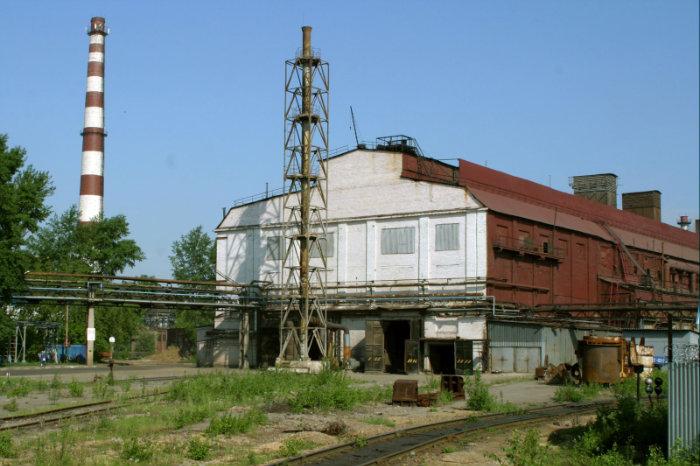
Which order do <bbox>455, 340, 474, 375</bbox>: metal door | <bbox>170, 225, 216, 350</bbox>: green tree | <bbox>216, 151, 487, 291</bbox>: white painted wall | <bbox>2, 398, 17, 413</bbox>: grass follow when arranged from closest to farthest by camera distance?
<bbox>2, 398, 17, 413</bbox>: grass < <bbox>455, 340, 474, 375</bbox>: metal door < <bbox>216, 151, 487, 291</bbox>: white painted wall < <bbox>170, 225, 216, 350</bbox>: green tree

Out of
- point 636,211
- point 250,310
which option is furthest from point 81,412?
point 636,211

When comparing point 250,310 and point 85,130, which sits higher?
point 85,130

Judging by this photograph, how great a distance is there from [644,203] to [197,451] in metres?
61.0

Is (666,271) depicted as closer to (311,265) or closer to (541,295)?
(541,295)

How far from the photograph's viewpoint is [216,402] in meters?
22.8

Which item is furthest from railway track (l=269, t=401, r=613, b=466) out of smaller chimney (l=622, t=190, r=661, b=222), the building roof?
smaller chimney (l=622, t=190, r=661, b=222)

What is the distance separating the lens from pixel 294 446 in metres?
15.5

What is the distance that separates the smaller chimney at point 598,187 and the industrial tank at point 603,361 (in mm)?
35480

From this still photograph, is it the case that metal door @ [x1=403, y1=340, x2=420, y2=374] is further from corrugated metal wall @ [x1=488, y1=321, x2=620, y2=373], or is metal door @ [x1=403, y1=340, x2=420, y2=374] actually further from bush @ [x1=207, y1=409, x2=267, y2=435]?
bush @ [x1=207, y1=409, x2=267, y2=435]

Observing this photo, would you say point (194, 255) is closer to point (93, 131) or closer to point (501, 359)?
point (93, 131)

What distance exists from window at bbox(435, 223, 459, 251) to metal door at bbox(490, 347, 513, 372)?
5685 millimetres

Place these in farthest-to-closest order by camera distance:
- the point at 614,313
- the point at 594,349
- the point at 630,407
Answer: the point at 614,313, the point at 594,349, the point at 630,407

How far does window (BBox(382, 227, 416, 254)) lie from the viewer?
4431 centimetres

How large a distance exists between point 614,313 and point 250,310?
2137 centimetres
